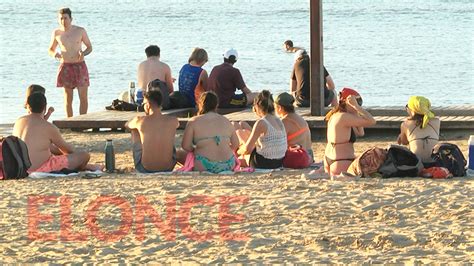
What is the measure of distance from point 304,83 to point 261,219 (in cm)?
605

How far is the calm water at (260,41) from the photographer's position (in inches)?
858

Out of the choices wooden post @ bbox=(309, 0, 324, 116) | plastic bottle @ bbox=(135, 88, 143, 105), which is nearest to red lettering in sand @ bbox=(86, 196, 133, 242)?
wooden post @ bbox=(309, 0, 324, 116)

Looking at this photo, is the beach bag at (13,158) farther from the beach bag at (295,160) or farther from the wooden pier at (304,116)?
the wooden pier at (304,116)

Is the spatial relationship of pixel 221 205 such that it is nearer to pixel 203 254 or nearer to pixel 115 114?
pixel 203 254

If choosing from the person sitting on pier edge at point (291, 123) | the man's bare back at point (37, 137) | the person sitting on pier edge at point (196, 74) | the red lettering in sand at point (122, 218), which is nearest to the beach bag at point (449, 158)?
the person sitting on pier edge at point (291, 123)

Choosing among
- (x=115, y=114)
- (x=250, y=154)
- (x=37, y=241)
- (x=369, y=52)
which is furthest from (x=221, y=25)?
(x=37, y=241)

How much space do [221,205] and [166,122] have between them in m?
1.76

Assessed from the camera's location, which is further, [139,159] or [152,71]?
[152,71]

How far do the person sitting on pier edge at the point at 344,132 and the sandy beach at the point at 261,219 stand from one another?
276 mm

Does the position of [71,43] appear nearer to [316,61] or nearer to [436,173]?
[316,61]

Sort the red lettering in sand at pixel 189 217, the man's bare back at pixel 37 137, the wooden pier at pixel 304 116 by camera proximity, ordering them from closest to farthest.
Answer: the red lettering in sand at pixel 189 217
the man's bare back at pixel 37 137
the wooden pier at pixel 304 116

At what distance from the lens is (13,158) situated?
9.88 metres

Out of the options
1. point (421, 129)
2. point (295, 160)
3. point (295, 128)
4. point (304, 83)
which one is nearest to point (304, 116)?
point (304, 83)

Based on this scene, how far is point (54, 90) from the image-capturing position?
2062 centimetres
